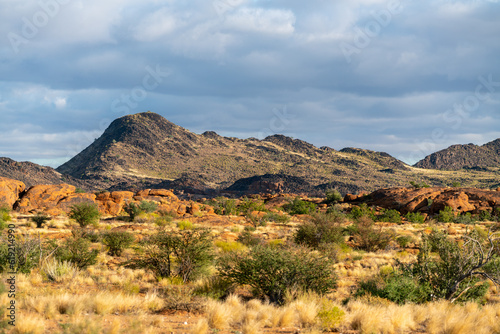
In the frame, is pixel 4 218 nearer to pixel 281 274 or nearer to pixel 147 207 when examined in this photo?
pixel 147 207

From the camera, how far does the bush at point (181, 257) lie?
45.0 ft

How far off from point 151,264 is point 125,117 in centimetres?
17643

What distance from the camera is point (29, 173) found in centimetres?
10419

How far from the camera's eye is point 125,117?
17875cm

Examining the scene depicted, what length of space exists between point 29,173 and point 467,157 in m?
194

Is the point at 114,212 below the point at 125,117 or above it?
below

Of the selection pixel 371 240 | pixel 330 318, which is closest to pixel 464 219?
pixel 371 240

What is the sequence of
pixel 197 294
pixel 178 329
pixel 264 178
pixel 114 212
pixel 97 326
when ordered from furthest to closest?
pixel 264 178
pixel 114 212
pixel 197 294
pixel 178 329
pixel 97 326

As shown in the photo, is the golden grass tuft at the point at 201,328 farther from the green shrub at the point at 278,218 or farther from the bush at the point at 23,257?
the green shrub at the point at 278,218

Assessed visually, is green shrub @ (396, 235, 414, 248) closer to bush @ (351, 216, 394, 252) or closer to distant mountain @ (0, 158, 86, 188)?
bush @ (351, 216, 394, 252)

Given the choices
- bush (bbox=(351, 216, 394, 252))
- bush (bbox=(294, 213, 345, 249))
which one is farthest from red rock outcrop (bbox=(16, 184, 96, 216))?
bush (bbox=(351, 216, 394, 252))

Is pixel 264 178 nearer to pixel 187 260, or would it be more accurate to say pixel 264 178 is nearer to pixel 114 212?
pixel 114 212

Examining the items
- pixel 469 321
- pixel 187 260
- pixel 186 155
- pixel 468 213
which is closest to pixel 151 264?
pixel 187 260

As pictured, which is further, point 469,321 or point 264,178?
point 264,178
